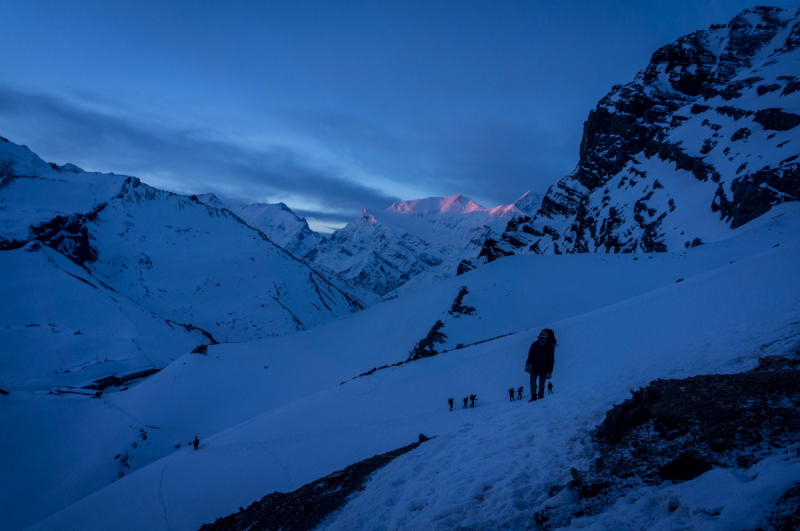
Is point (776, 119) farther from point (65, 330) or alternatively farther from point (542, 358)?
point (65, 330)

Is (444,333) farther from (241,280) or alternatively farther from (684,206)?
(241,280)

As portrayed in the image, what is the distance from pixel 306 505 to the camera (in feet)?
18.0

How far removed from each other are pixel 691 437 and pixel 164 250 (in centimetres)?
11500

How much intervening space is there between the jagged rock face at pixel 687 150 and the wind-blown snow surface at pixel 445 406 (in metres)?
8.55

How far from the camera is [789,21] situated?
7169 cm

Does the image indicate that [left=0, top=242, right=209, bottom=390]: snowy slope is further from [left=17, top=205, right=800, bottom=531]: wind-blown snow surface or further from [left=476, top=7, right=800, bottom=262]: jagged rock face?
[left=476, top=7, right=800, bottom=262]: jagged rock face

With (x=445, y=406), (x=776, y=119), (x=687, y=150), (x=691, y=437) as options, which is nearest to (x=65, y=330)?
(x=445, y=406)

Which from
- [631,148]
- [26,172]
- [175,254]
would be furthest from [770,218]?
[26,172]

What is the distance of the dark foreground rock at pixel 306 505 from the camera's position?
522cm

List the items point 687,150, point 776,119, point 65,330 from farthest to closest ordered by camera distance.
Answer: point 687,150 → point 65,330 → point 776,119

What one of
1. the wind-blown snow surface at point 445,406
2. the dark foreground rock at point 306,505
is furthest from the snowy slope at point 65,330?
the dark foreground rock at point 306,505

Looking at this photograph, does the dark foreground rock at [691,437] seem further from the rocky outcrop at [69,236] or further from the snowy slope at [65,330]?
the rocky outcrop at [69,236]

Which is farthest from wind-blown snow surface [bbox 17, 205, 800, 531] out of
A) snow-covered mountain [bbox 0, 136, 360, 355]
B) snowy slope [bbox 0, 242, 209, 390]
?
snow-covered mountain [bbox 0, 136, 360, 355]

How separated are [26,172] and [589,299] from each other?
467ft
